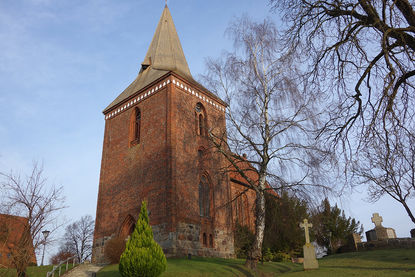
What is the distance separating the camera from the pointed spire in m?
23.2

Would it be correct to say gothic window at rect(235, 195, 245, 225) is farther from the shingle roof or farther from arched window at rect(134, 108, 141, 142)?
the shingle roof

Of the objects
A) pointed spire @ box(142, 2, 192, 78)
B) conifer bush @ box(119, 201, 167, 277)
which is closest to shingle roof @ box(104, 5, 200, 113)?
pointed spire @ box(142, 2, 192, 78)

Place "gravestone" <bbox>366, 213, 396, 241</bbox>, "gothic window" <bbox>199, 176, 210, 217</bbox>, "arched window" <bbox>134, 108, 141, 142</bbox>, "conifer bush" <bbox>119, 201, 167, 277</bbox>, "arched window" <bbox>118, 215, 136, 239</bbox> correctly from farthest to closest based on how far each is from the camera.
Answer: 1. "arched window" <bbox>134, 108, 141, 142</bbox>
2. "gothic window" <bbox>199, 176, 210, 217</bbox>
3. "arched window" <bbox>118, 215, 136, 239</bbox>
4. "gravestone" <bbox>366, 213, 396, 241</bbox>
5. "conifer bush" <bbox>119, 201, 167, 277</bbox>

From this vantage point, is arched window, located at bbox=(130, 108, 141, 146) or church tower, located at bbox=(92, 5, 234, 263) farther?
arched window, located at bbox=(130, 108, 141, 146)

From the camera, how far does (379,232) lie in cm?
1797

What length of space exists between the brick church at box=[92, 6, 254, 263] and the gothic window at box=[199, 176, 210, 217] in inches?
2.3

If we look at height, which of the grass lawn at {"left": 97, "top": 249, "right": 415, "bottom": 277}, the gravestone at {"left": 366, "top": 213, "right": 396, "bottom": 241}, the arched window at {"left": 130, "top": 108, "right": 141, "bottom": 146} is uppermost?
the arched window at {"left": 130, "top": 108, "right": 141, "bottom": 146}

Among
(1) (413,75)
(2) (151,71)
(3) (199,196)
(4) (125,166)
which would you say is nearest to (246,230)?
(3) (199,196)

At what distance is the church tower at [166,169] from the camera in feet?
54.4

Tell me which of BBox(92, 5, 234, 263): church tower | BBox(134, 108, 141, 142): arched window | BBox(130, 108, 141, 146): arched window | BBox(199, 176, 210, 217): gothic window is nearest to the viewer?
BBox(92, 5, 234, 263): church tower

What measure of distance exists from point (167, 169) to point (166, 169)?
0.25ft

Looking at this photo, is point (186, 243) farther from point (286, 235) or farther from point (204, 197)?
point (286, 235)

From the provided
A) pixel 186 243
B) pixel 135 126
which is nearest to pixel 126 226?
pixel 186 243

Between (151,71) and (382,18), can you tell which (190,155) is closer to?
(151,71)
